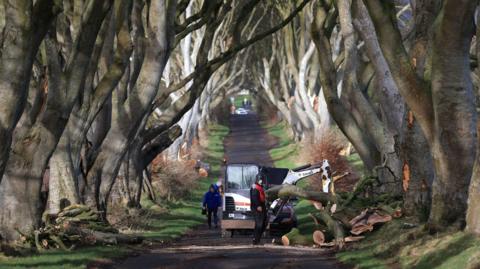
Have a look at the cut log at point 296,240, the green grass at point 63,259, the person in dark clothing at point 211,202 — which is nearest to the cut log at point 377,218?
the cut log at point 296,240

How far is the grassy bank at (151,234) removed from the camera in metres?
18.1

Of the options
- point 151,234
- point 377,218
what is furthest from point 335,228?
point 151,234

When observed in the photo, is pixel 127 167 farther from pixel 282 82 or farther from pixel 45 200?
pixel 282 82

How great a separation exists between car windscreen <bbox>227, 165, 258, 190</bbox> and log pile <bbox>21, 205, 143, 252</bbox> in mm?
10469

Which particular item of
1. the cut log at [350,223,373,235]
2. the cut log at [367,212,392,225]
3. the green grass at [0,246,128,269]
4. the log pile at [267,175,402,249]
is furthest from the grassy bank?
the cut log at [367,212,392,225]

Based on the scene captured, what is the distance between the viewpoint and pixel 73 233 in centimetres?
2231

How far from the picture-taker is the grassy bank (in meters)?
18.1

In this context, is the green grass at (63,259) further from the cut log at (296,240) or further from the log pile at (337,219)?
the cut log at (296,240)

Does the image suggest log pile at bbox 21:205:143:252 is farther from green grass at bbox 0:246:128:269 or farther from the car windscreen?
the car windscreen

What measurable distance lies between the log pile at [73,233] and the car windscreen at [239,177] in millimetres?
10469

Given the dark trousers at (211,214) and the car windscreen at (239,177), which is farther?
the dark trousers at (211,214)

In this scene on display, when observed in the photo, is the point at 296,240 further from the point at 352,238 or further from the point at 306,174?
the point at 306,174

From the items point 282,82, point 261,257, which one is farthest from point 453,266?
point 282,82

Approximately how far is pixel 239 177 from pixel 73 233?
44.3 ft
